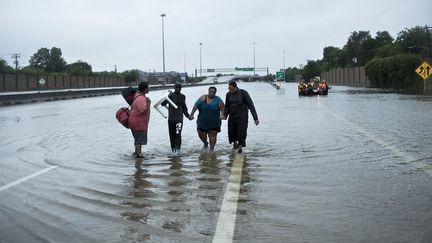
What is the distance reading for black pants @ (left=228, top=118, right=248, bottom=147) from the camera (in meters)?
11.6

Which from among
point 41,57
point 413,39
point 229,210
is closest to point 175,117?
point 229,210

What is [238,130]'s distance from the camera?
38.1ft

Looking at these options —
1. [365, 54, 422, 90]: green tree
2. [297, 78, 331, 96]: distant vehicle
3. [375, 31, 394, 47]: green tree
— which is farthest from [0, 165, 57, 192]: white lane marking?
[375, 31, 394, 47]: green tree

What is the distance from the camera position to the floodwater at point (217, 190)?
5727 mm

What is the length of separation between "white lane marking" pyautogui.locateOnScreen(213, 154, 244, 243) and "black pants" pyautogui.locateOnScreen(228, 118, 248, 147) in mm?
1963

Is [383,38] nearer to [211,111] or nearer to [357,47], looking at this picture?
[357,47]

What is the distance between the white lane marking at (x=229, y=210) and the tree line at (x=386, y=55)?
57438 mm

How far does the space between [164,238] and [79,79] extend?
9284 centimetres

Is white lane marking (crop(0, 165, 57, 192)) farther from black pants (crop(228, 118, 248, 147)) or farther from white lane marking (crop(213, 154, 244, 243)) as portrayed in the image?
black pants (crop(228, 118, 248, 147))

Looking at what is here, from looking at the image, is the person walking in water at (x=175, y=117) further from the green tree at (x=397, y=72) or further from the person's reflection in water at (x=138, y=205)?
the green tree at (x=397, y=72)

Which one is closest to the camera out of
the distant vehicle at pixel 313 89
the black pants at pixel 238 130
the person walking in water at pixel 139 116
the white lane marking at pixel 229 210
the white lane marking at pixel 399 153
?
the white lane marking at pixel 229 210

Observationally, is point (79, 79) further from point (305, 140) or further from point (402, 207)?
point (402, 207)

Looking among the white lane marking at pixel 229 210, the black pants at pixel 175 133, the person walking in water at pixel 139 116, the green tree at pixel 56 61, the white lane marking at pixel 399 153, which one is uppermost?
the green tree at pixel 56 61

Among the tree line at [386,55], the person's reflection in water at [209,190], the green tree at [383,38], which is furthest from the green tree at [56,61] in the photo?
the person's reflection in water at [209,190]
